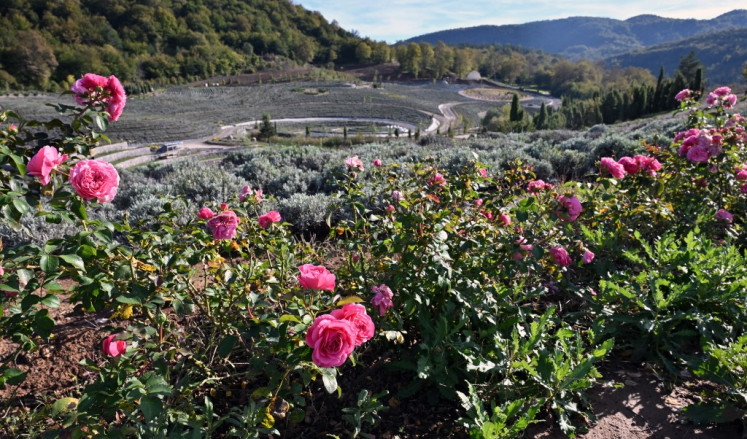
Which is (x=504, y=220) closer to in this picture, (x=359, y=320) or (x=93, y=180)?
(x=359, y=320)

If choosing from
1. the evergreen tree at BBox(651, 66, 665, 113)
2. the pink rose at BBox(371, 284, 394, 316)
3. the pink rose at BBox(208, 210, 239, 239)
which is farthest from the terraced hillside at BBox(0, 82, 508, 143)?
the pink rose at BBox(371, 284, 394, 316)

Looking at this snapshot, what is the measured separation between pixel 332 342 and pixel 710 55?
21579cm

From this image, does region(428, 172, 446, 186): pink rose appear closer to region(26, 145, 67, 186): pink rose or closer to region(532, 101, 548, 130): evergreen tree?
region(26, 145, 67, 186): pink rose

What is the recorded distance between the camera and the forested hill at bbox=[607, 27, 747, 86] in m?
140

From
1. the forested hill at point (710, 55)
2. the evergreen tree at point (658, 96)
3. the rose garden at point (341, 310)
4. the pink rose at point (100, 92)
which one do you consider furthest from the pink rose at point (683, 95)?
the forested hill at point (710, 55)

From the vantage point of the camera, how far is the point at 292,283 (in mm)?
2299

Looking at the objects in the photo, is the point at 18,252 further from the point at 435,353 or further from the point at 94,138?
the point at 435,353

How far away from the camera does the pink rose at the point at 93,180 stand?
1.47 m

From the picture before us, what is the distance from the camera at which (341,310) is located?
146cm

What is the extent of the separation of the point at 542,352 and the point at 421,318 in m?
0.61

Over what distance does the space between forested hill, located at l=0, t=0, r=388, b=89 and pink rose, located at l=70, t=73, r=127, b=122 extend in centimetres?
7950

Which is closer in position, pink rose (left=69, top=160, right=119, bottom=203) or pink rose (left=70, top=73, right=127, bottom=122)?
pink rose (left=69, top=160, right=119, bottom=203)

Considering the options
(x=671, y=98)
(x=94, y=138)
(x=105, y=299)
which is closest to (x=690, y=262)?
(x=105, y=299)

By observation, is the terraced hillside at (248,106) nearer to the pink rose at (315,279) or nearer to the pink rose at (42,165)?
the pink rose at (42,165)
